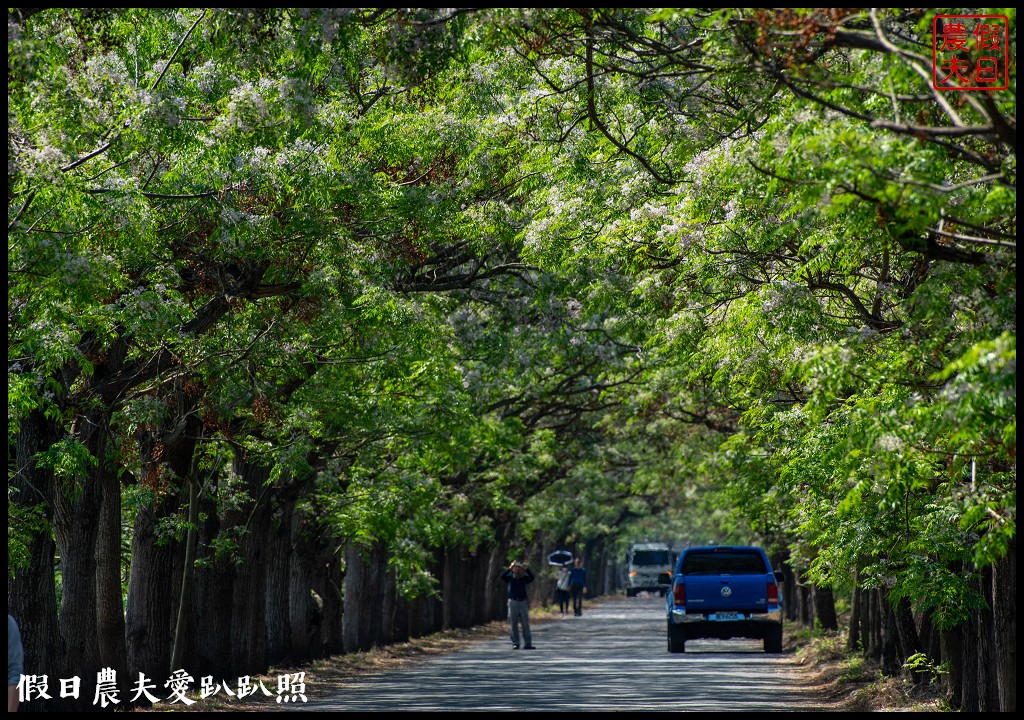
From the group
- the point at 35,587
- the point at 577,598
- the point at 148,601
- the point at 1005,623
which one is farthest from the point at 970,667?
the point at 577,598

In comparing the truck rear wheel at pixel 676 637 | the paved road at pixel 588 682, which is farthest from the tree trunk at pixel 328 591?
A: the truck rear wheel at pixel 676 637

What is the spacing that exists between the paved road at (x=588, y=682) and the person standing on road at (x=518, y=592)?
1.53 feet

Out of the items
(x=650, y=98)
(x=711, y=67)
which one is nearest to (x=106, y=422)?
(x=650, y=98)

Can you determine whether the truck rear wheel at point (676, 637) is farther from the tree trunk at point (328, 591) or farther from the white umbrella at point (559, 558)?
the white umbrella at point (559, 558)

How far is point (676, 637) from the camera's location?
29266 mm

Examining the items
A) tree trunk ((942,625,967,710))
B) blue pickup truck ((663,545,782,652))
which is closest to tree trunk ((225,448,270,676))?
blue pickup truck ((663,545,782,652))

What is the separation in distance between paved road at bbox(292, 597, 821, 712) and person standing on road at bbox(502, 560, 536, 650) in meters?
0.47

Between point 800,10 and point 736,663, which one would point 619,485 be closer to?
point 736,663

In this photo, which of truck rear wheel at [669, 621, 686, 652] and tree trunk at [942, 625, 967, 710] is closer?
tree trunk at [942, 625, 967, 710]

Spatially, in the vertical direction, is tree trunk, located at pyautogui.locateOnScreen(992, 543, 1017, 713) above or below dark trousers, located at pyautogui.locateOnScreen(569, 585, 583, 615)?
above

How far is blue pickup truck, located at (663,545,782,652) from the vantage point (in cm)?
2742

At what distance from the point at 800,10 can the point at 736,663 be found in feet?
62.9

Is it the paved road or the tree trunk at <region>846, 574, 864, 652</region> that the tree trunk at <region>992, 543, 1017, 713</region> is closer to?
the paved road

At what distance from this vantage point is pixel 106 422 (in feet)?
55.1
